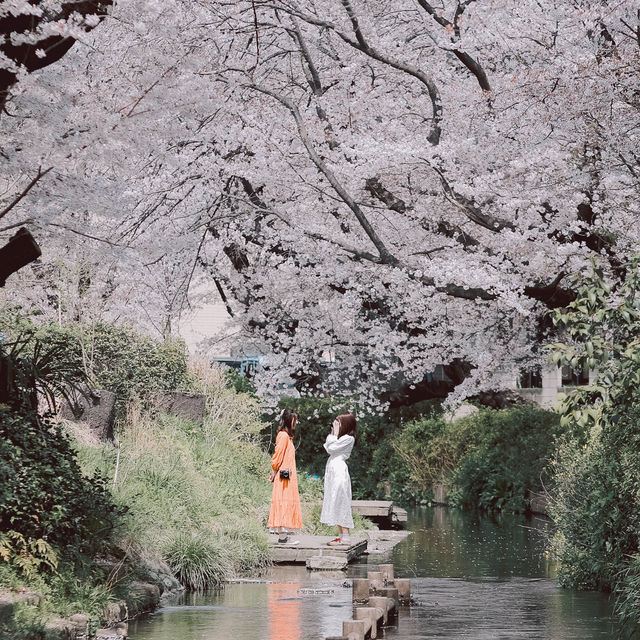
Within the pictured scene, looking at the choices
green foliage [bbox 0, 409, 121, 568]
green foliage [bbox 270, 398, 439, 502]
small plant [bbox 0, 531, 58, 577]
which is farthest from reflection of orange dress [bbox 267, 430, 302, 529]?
green foliage [bbox 270, 398, 439, 502]

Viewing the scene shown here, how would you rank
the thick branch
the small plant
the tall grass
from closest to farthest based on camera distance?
the small plant, the tall grass, the thick branch

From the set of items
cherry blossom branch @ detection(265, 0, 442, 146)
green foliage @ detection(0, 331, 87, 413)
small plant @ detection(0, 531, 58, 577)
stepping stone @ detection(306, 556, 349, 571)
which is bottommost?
stepping stone @ detection(306, 556, 349, 571)

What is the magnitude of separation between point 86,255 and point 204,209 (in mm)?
8902

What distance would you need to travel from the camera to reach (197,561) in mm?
13438

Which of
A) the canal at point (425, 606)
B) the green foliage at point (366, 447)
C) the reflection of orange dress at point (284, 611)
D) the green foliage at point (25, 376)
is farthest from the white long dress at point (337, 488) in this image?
the green foliage at point (366, 447)

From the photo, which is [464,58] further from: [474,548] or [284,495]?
[474,548]

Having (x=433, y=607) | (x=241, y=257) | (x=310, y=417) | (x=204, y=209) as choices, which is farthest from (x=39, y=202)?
(x=310, y=417)

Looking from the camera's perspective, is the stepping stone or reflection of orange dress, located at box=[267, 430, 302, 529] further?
reflection of orange dress, located at box=[267, 430, 302, 529]

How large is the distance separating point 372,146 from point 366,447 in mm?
15343

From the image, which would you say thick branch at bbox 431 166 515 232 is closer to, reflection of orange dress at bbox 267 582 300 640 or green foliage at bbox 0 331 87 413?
reflection of orange dress at bbox 267 582 300 640

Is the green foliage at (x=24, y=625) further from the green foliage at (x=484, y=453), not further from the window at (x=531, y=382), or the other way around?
the window at (x=531, y=382)

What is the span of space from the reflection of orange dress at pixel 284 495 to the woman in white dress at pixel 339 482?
704 mm

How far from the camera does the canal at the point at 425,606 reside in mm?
10211

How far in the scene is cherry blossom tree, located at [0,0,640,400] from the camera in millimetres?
10953
